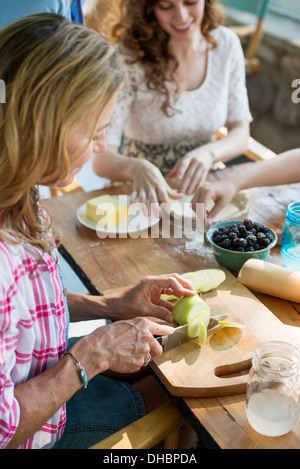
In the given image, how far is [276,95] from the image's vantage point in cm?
598

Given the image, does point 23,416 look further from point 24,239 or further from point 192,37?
point 192,37

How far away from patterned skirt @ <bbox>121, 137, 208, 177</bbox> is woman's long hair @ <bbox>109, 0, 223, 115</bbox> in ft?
0.59

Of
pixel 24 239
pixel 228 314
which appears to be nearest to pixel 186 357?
pixel 228 314

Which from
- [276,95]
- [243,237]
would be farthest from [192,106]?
[276,95]

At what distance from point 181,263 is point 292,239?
355mm

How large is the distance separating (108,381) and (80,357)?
1.25 ft

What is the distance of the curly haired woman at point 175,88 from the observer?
7.13ft

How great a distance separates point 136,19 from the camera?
7.27ft

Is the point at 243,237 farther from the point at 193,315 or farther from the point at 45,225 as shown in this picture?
the point at 45,225

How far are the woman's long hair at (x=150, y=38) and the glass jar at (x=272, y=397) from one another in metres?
1.60

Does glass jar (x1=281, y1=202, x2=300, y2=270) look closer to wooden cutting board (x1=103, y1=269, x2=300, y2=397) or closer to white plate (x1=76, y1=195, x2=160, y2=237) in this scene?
wooden cutting board (x1=103, y1=269, x2=300, y2=397)

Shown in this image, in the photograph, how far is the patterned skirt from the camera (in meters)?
2.41

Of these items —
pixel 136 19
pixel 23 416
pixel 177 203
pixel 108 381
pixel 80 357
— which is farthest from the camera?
pixel 136 19
